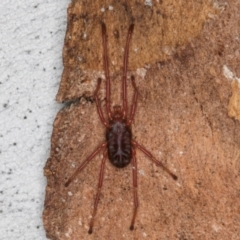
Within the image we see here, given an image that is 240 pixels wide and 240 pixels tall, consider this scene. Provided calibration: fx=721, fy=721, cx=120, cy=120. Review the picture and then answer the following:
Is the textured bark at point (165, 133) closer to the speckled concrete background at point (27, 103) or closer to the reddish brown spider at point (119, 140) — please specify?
the reddish brown spider at point (119, 140)

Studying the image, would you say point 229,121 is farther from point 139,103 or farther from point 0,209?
point 0,209

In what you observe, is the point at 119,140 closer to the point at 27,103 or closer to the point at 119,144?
the point at 119,144

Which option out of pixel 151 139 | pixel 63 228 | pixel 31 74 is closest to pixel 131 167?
pixel 151 139

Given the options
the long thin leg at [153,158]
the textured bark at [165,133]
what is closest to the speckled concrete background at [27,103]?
the textured bark at [165,133]

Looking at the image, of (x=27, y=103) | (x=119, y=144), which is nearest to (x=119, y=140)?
(x=119, y=144)

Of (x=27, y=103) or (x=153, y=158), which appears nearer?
(x=153, y=158)
